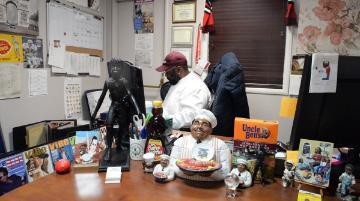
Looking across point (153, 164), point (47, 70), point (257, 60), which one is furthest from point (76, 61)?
point (153, 164)

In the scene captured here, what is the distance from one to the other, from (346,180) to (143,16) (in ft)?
9.56

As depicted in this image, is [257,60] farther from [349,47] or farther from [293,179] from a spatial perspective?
[293,179]

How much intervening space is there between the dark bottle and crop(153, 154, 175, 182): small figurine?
12 centimetres

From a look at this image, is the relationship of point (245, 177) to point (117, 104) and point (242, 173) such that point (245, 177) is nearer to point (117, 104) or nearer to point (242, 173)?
point (242, 173)

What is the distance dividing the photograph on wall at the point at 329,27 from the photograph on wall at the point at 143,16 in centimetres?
165

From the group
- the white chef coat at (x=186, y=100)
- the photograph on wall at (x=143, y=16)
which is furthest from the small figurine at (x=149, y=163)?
the photograph on wall at (x=143, y=16)

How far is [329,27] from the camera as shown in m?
2.46

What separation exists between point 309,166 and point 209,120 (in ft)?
1.30

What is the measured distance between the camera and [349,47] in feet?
7.93

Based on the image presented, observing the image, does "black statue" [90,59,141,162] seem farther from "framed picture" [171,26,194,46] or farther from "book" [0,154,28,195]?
"framed picture" [171,26,194,46]

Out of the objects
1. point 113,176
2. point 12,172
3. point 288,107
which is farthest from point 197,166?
point 12,172

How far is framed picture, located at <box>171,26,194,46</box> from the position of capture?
3076 mm

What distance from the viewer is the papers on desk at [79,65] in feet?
8.97

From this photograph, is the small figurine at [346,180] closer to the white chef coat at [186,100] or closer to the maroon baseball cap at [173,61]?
the white chef coat at [186,100]
